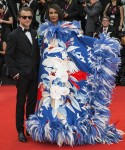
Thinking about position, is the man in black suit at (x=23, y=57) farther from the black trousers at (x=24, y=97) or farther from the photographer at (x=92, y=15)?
the photographer at (x=92, y=15)

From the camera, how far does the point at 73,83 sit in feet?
13.0

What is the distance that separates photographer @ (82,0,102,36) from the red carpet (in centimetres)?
205

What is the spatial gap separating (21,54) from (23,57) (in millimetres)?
39

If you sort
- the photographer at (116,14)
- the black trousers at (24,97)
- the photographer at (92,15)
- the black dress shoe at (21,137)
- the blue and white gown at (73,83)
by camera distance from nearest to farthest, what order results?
the blue and white gown at (73,83) < the black trousers at (24,97) < the black dress shoe at (21,137) < the photographer at (116,14) < the photographer at (92,15)

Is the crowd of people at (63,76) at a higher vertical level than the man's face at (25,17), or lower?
lower

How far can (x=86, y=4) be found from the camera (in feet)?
30.3

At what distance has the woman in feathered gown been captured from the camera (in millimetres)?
3934

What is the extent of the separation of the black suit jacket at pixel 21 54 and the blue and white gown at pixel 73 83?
0.38 feet

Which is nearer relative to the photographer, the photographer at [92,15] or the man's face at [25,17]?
the man's face at [25,17]

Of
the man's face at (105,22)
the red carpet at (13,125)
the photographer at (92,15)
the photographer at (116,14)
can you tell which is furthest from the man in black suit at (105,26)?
the red carpet at (13,125)

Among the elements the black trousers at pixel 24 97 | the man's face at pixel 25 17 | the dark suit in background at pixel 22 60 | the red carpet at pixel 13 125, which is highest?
the man's face at pixel 25 17

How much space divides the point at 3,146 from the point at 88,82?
1.14 m

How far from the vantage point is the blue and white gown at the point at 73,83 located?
3.93 metres

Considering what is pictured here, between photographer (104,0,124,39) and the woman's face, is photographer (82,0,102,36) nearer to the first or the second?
photographer (104,0,124,39)
